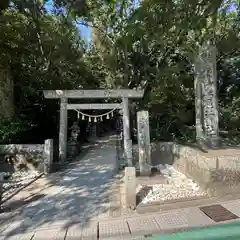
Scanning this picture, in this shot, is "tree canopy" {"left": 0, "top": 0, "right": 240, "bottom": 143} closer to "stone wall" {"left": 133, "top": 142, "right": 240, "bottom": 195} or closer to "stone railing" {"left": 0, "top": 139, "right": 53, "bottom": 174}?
"stone railing" {"left": 0, "top": 139, "right": 53, "bottom": 174}

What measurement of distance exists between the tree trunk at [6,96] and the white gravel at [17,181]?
2808 mm

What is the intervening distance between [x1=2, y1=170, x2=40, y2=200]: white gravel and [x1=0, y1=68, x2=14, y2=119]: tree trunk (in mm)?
2808

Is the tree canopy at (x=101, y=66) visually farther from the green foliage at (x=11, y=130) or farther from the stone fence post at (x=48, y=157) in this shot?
the stone fence post at (x=48, y=157)

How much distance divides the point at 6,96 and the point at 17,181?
4.52 metres

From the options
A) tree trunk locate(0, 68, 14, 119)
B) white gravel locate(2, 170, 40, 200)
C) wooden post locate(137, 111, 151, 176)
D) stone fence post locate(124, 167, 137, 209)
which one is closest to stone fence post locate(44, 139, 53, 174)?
white gravel locate(2, 170, 40, 200)

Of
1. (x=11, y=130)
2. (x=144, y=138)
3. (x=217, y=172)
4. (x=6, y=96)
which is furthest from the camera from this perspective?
(x=6, y=96)

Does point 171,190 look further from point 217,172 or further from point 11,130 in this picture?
point 11,130

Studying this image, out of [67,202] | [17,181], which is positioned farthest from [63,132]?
[67,202]

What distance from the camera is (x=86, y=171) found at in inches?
444

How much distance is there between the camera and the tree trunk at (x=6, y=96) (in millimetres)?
13062

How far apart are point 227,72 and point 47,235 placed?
1675 cm

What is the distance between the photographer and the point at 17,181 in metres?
9.98

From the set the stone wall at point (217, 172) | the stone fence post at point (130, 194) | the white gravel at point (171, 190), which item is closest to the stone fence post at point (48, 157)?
the white gravel at point (171, 190)

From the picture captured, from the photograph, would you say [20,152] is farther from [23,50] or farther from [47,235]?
[47,235]
